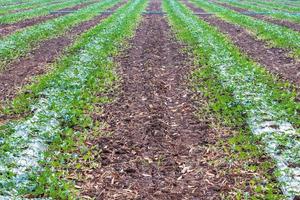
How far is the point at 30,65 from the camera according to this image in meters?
14.3

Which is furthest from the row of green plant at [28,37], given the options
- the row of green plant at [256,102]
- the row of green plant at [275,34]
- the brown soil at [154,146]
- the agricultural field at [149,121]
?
the row of green plant at [275,34]

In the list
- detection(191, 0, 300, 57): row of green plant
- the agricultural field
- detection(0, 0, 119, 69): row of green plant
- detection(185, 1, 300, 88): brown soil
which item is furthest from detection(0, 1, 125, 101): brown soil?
detection(191, 0, 300, 57): row of green plant

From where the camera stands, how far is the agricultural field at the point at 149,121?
6.66m

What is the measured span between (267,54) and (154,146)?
32.6 ft

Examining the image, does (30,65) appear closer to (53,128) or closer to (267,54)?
(53,128)

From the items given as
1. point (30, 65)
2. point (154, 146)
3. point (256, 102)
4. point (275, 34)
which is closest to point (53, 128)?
point (154, 146)

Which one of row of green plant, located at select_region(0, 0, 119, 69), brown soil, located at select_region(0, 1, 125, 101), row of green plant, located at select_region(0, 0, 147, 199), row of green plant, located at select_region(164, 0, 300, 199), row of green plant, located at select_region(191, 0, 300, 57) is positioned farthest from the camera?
row of green plant, located at select_region(191, 0, 300, 57)

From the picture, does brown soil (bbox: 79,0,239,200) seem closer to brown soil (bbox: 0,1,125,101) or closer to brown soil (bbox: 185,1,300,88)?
brown soil (bbox: 0,1,125,101)

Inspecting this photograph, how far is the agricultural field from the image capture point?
666 cm

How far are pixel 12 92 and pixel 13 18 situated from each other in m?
18.5

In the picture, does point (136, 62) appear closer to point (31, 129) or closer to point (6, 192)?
point (31, 129)

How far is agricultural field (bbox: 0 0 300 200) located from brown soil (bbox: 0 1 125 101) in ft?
0.14

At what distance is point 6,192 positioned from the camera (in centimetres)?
604

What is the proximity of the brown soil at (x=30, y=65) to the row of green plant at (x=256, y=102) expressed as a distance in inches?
223
